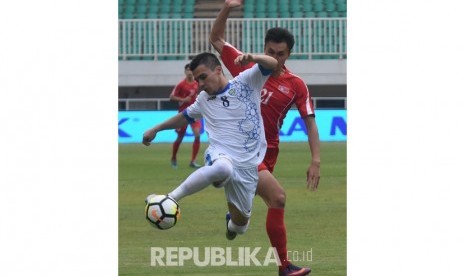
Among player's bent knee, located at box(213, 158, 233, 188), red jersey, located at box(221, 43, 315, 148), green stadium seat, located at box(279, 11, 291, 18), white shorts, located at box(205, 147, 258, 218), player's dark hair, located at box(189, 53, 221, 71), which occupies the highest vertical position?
green stadium seat, located at box(279, 11, 291, 18)

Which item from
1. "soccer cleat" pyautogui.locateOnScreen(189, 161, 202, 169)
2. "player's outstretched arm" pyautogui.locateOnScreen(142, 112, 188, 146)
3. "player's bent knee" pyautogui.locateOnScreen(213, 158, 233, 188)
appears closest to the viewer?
"player's bent knee" pyautogui.locateOnScreen(213, 158, 233, 188)

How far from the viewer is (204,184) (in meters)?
7.89

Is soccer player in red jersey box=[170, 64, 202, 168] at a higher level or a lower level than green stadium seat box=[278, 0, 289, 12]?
lower

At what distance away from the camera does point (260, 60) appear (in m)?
7.93

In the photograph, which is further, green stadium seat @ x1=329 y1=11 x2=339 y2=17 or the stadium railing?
the stadium railing

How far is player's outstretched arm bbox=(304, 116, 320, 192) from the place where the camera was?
848cm

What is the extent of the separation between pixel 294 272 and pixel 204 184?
1194 millimetres

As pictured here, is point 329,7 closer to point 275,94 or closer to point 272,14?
point 272,14

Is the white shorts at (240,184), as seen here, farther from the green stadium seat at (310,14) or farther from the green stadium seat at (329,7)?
the green stadium seat at (310,14)

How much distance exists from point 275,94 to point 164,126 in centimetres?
99

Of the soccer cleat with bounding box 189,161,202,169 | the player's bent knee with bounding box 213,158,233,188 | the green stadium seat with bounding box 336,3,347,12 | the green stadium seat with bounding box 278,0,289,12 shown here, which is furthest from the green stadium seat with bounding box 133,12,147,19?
the player's bent knee with bounding box 213,158,233,188

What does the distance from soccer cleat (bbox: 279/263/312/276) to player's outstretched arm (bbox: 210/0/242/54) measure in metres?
1.76

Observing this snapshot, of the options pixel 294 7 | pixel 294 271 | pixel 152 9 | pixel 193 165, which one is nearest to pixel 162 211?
pixel 294 271

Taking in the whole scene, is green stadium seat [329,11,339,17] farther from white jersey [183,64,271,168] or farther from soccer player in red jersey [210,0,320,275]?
white jersey [183,64,271,168]
